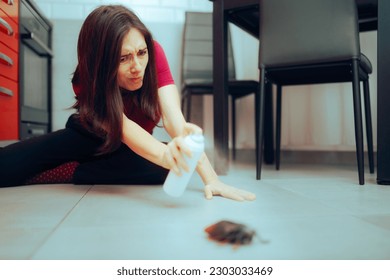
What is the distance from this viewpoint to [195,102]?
7.93 feet

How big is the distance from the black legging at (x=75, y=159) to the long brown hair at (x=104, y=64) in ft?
0.54

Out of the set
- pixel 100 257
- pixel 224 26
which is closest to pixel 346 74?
pixel 224 26

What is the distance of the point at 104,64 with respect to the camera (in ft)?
2.93

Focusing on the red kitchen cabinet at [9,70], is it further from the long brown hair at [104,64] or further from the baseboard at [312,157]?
the baseboard at [312,157]

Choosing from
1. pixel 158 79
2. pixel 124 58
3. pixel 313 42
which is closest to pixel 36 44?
pixel 158 79

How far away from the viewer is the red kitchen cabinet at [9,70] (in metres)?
1.59

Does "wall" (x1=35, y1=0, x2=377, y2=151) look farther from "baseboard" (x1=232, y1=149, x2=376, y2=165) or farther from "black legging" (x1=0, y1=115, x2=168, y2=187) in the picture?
"black legging" (x1=0, y1=115, x2=168, y2=187)

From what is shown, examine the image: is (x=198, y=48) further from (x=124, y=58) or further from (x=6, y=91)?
(x=124, y=58)

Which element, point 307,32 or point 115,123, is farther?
point 307,32

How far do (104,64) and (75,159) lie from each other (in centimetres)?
41

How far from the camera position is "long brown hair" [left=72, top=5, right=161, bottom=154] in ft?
2.90

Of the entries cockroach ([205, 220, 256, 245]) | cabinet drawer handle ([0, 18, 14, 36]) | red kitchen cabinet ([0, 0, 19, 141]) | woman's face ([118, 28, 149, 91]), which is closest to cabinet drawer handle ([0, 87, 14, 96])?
red kitchen cabinet ([0, 0, 19, 141])

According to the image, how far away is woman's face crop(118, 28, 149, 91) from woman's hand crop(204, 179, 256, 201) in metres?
0.34

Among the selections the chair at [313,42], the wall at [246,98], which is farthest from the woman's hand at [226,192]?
the wall at [246,98]
